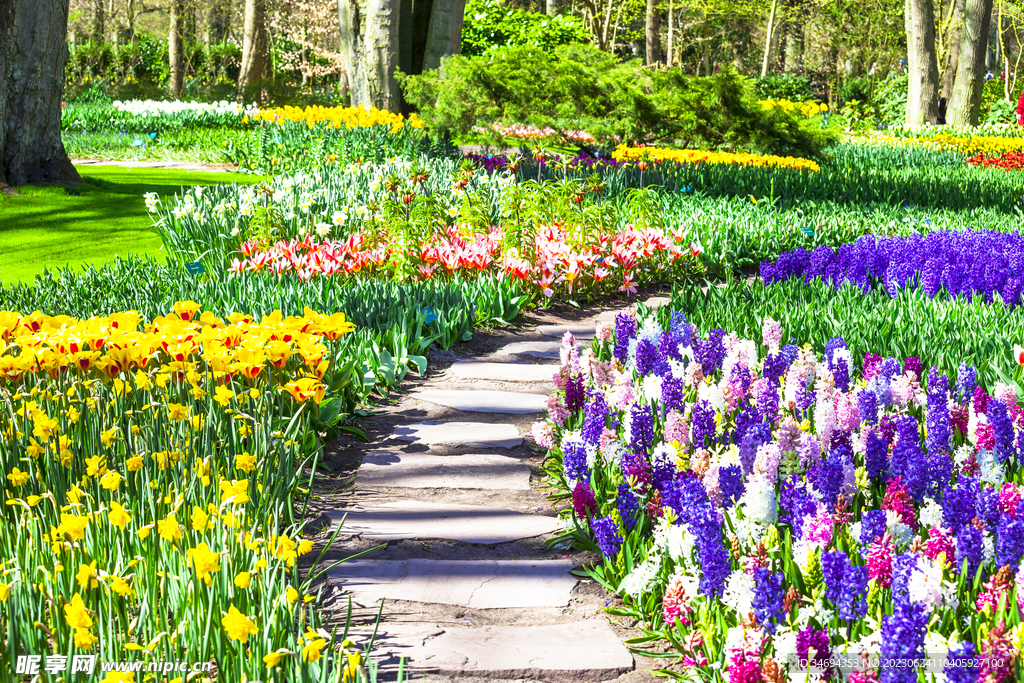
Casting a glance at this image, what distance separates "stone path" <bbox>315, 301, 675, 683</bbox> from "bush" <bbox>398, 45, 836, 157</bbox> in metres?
7.73

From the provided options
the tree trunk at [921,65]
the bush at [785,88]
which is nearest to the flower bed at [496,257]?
the tree trunk at [921,65]

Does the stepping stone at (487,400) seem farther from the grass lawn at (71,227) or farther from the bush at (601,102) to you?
the bush at (601,102)

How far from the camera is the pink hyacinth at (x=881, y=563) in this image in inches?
69.4

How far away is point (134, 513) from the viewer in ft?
7.07

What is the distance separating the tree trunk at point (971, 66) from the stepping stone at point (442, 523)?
21.9 metres

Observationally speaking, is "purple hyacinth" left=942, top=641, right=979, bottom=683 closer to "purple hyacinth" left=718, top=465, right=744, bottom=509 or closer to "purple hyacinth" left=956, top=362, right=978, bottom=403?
"purple hyacinth" left=718, top=465, right=744, bottom=509

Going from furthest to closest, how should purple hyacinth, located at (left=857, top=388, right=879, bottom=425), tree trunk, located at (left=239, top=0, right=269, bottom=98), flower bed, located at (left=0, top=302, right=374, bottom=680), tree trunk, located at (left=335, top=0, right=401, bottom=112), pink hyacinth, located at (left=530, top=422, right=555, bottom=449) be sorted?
1. tree trunk, located at (left=239, top=0, right=269, bottom=98)
2. tree trunk, located at (left=335, top=0, right=401, bottom=112)
3. pink hyacinth, located at (left=530, top=422, right=555, bottom=449)
4. purple hyacinth, located at (left=857, top=388, right=879, bottom=425)
5. flower bed, located at (left=0, top=302, right=374, bottom=680)

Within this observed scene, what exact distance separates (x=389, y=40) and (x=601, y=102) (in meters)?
3.10

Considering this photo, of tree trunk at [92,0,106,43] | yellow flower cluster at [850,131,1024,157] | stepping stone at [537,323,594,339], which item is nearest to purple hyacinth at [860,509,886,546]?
stepping stone at [537,323,594,339]

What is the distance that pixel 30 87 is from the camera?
291 inches

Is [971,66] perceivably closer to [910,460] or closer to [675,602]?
[910,460]

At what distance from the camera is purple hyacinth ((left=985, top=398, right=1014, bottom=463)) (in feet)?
7.65

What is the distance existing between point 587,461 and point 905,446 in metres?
0.87

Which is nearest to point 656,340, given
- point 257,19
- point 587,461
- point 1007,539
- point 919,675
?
point 587,461
